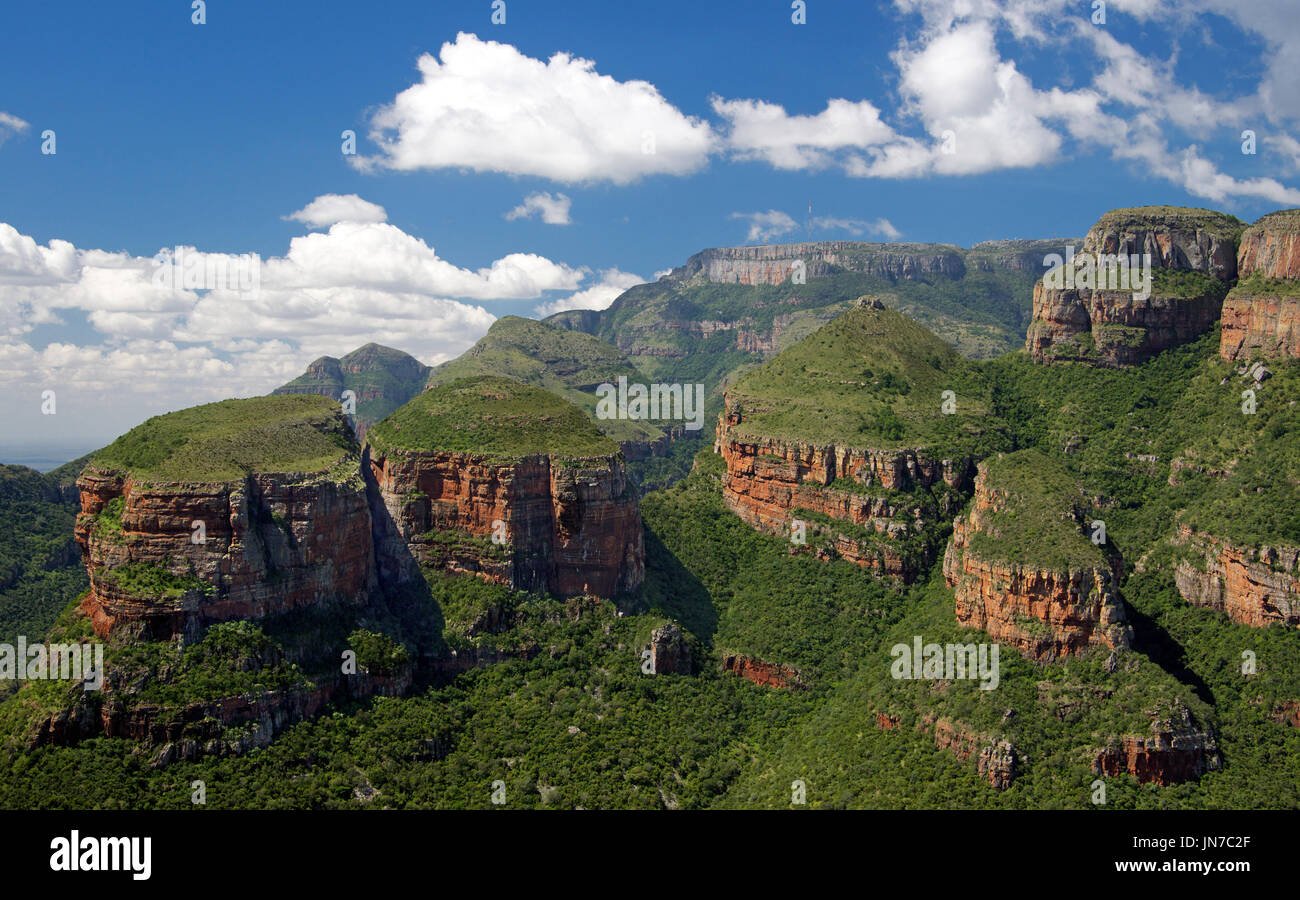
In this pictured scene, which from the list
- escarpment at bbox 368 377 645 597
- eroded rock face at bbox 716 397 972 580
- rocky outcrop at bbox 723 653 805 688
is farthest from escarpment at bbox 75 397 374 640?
eroded rock face at bbox 716 397 972 580

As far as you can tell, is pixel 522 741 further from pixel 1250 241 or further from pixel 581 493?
pixel 1250 241

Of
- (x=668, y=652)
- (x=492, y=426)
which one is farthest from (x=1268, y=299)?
(x=492, y=426)

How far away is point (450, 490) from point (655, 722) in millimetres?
23851

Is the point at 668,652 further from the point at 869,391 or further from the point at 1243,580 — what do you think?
the point at 1243,580

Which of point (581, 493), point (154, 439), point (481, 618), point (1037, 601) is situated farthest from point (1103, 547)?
point (154, 439)

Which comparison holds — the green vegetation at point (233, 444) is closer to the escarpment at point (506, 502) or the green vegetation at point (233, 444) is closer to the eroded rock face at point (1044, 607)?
the escarpment at point (506, 502)

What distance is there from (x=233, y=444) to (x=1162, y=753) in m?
60.1

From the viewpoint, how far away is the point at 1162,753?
2154 inches

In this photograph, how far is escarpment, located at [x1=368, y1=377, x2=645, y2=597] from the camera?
7638cm

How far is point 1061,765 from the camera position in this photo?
5603 cm

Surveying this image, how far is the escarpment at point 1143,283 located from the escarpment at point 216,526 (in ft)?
256

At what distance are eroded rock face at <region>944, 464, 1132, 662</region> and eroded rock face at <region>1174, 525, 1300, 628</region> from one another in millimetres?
8879

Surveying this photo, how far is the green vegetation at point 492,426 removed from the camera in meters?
77.9

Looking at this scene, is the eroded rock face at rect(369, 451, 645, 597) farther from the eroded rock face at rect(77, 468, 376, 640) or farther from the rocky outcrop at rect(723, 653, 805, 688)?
the rocky outcrop at rect(723, 653, 805, 688)
